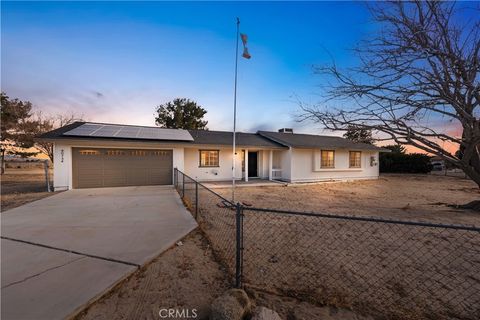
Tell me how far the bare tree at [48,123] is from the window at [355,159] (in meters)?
31.4

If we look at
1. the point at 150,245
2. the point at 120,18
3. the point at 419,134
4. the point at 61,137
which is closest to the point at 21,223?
the point at 150,245

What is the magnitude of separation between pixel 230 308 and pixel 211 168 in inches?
550

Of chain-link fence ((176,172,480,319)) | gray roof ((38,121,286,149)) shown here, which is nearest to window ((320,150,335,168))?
gray roof ((38,121,286,149))

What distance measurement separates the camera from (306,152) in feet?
55.2

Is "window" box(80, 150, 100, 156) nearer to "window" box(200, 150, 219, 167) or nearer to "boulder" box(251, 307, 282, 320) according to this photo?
"window" box(200, 150, 219, 167)

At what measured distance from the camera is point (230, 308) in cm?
212

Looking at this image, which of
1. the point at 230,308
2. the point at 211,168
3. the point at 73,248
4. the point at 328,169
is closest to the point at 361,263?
the point at 230,308

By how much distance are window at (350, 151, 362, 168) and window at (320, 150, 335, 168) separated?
2.38m

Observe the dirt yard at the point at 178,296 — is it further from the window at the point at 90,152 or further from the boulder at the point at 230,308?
the window at the point at 90,152

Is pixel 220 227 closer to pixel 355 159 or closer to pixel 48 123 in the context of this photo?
pixel 355 159

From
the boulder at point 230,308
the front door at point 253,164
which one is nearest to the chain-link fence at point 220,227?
the boulder at point 230,308

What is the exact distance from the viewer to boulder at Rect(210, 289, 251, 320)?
6.81 feet

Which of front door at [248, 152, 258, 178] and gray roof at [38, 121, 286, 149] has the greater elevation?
gray roof at [38, 121, 286, 149]

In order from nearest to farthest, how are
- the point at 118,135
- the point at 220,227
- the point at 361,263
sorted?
the point at 361,263
the point at 220,227
the point at 118,135
